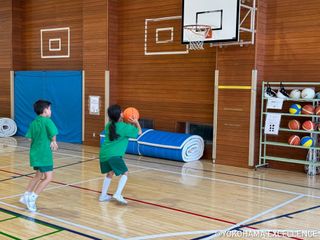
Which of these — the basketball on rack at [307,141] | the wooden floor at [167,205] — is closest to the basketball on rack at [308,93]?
the basketball on rack at [307,141]

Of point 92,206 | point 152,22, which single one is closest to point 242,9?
point 152,22

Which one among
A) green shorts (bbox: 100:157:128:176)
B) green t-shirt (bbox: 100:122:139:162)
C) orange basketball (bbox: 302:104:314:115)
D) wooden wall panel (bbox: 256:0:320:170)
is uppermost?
wooden wall panel (bbox: 256:0:320:170)

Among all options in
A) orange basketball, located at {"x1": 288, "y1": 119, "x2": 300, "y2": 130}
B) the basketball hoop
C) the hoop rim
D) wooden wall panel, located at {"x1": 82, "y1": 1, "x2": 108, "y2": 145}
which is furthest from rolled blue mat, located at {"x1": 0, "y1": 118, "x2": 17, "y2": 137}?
orange basketball, located at {"x1": 288, "y1": 119, "x2": 300, "y2": 130}

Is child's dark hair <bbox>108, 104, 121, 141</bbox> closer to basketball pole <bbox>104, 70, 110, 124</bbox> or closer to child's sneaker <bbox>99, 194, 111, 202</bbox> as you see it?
child's sneaker <bbox>99, 194, 111, 202</bbox>

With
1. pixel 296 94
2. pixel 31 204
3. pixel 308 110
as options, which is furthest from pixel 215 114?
pixel 31 204

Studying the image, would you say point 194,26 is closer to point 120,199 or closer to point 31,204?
point 120,199

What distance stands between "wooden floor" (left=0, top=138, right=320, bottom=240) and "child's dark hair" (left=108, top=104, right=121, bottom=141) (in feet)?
2.98

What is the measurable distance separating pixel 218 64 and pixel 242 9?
1186mm

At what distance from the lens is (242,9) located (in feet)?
27.6

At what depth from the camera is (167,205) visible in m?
5.57

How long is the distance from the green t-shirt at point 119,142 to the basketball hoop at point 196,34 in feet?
12.2

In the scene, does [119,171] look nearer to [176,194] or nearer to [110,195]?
[110,195]

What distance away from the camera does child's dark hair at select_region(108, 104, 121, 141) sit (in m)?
5.31

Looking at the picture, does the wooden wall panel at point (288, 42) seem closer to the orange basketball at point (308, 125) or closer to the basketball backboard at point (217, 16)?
the basketball backboard at point (217, 16)
